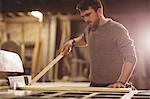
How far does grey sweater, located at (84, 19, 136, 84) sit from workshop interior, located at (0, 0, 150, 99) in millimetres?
129

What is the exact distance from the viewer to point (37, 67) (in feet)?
9.80

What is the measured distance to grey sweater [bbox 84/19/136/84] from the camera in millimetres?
1649

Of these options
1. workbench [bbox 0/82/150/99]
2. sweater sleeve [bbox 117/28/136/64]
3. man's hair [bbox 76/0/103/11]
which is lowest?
workbench [bbox 0/82/150/99]

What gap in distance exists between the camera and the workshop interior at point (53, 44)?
5.31 feet

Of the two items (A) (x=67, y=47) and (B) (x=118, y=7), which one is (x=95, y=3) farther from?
(B) (x=118, y=7)

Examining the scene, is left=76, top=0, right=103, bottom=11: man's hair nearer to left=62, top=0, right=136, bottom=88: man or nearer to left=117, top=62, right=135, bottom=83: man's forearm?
left=62, top=0, right=136, bottom=88: man

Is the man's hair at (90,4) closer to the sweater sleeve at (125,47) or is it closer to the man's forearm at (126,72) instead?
the sweater sleeve at (125,47)

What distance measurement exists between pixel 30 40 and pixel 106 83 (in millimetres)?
3257

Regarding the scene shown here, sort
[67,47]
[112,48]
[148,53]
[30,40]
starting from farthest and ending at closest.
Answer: [30,40] → [148,53] → [67,47] → [112,48]

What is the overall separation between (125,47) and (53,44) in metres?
2.80

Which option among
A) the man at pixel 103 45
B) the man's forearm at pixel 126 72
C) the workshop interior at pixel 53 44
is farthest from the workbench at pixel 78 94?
the man at pixel 103 45

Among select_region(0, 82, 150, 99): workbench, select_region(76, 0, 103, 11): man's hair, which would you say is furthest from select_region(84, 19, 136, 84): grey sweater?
select_region(0, 82, 150, 99): workbench

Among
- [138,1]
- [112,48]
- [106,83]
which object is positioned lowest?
[106,83]

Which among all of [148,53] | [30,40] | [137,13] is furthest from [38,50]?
[30,40]
